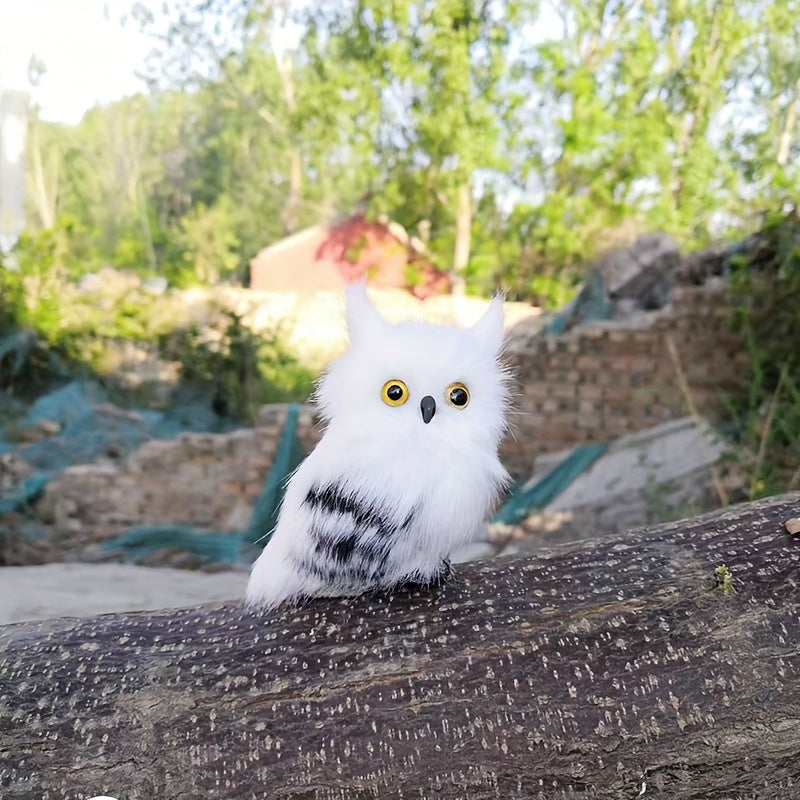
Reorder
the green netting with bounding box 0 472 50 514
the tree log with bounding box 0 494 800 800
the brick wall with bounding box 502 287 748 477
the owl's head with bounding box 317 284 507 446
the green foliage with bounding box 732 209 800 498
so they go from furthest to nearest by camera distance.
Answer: the brick wall with bounding box 502 287 748 477
the green netting with bounding box 0 472 50 514
the green foliage with bounding box 732 209 800 498
the owl's head with bounding box 317 284 507 446
the tree log with bounding box 0 494 800 800

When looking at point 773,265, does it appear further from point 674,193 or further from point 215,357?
point 215,357

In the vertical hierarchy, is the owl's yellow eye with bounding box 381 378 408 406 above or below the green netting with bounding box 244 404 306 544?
above

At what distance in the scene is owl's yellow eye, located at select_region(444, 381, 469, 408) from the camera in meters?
1.03

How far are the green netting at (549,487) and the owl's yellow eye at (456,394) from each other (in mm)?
3032

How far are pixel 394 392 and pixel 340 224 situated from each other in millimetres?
4067

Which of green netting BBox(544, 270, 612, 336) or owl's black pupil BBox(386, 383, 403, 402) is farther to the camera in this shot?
green netting BBox(544, 270, 612, 336)

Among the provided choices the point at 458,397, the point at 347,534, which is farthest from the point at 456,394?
the point at 347,534

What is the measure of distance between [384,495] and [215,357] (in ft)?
13.0

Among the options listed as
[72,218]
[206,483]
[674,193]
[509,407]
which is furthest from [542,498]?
[72,218]

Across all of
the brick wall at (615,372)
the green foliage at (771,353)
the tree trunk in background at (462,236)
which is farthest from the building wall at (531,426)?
the tree trunk in background at (462,236)

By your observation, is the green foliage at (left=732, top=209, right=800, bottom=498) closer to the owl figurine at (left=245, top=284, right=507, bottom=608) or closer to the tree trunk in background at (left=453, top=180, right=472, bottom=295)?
the tree trunk in background at (left=453, top=180, right=472, bottom=295)

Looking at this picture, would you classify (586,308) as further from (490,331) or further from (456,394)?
(456,394)

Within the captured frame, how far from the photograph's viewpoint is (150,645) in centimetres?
108

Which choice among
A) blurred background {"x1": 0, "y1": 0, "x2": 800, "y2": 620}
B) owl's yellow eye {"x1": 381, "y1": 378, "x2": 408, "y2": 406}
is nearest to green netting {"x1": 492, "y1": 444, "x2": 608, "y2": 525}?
blurred background {"x1": 0, "y1": 0, "x2": 800, "y2": 620}
